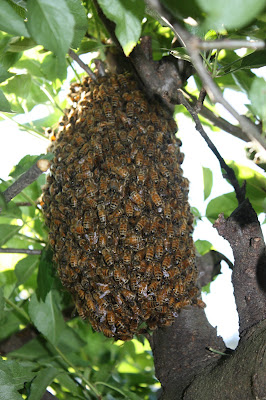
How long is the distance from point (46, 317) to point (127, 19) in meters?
1.18

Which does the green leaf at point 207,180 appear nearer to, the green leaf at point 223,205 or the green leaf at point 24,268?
the green leaf at point 223,205

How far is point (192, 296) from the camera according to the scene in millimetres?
1346

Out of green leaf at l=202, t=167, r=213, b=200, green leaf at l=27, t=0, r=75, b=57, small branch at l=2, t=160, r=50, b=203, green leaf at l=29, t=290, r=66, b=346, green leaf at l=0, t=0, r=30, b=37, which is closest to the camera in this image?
green leaf at l=27, t=0, r=75, b=57

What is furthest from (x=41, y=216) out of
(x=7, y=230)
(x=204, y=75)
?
(x=204, y=75)

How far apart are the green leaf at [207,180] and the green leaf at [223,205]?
0.06 metres

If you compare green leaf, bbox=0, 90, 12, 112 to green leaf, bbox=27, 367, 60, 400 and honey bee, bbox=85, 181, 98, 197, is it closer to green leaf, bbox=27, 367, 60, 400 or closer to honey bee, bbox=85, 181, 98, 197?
honey bee, bbox=85, 181, 98, 197

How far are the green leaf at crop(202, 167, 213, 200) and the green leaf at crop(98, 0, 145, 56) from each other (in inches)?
41.9

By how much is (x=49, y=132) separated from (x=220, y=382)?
39.9 inches

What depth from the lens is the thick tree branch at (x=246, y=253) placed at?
4.24ft

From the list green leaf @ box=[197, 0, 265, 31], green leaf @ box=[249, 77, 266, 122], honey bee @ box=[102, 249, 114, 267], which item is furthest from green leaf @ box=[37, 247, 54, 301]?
green leaf @ box=[197, 0, 265, 31]

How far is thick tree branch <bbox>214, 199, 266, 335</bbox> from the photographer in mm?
1293

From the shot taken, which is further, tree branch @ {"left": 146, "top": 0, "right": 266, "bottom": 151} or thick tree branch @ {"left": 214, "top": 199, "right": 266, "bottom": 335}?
thick tree branch @ {"left": 214, "top": 199, "right": 266, "bottom": 335}

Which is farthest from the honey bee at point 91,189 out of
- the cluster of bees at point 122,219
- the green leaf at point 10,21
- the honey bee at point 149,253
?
the green leaf at point 10,21

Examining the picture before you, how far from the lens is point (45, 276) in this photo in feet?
5.04
